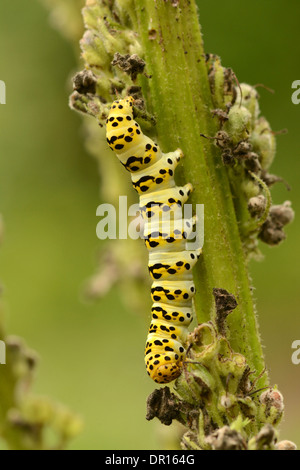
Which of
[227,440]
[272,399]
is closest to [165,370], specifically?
[272,399]

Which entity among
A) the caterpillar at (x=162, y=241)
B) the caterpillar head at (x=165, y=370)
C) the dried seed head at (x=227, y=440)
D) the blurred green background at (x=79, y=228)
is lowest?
the dried seed head at (x=227, y=440)

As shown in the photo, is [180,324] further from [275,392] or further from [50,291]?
[50,291]

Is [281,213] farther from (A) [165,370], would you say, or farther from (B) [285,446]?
(B) [285,446]

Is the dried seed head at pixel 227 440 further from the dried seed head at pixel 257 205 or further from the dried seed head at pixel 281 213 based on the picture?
the dried seed head at pixel 281 213

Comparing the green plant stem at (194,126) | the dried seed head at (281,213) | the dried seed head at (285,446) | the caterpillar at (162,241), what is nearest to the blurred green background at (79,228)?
the caterpillar at (162,241)

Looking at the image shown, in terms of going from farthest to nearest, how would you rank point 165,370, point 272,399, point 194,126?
1. point 165,370
2. point 194,126
3. point 272,399

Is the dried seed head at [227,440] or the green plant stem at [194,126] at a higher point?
the green plant stem at [194,126]

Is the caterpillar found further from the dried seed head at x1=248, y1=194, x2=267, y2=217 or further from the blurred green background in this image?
the blurred green background
